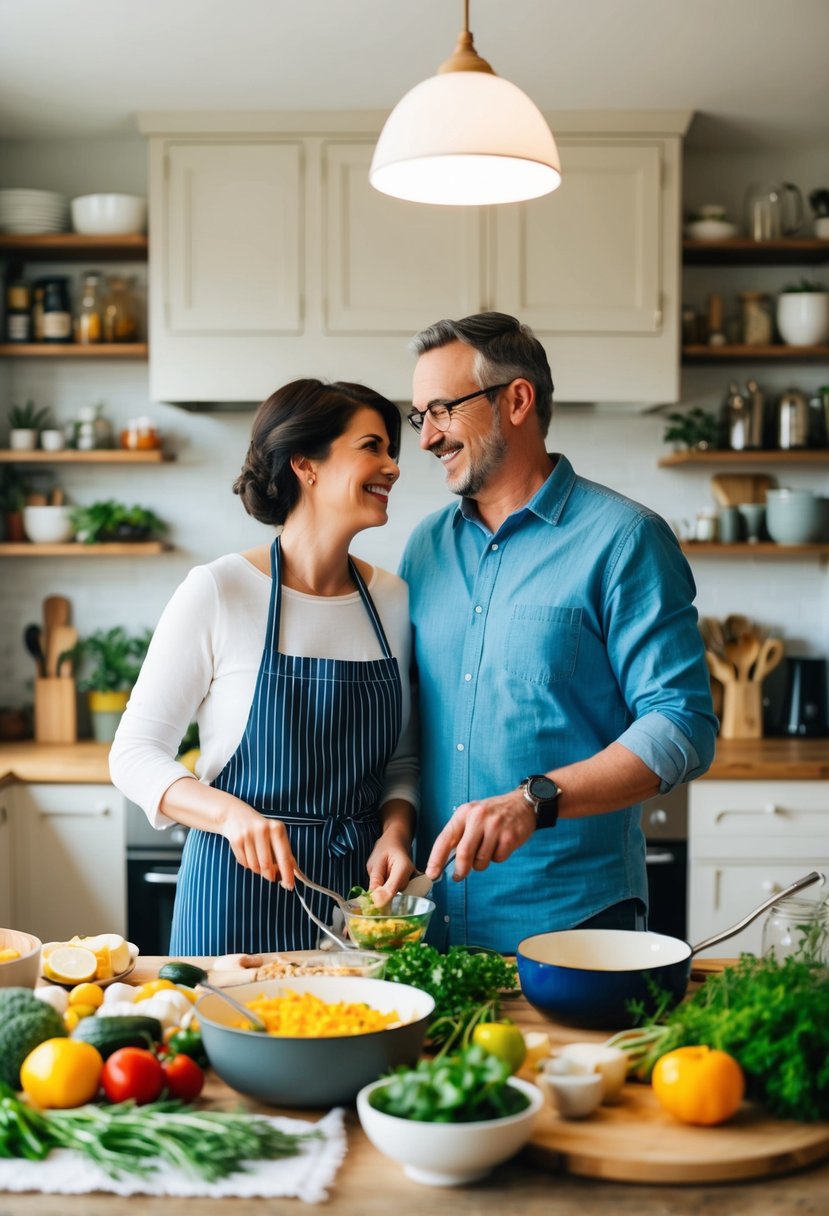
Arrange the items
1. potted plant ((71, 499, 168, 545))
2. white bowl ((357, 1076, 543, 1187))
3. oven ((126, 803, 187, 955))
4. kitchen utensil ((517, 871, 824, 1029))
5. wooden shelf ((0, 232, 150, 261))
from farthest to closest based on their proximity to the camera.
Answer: potted plant ((71, 499, 168, 545)) → wooden shelf ((0, 232, 150, 261)) → oven ((126, 803, 187, 955)) → kitchen utensil ((517, 871, 824, 1029)) → white bowl ((357, 1076, 543, 1187))

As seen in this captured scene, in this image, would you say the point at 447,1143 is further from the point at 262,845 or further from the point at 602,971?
the point at 262,845

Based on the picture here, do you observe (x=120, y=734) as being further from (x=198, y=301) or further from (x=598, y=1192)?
(x=198, y=301)

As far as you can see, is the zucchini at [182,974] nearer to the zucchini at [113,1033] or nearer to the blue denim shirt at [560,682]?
the zucchini at [113,1033]

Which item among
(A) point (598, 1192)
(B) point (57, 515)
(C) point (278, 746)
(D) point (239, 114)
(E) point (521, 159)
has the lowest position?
(A) point (598, 1192)

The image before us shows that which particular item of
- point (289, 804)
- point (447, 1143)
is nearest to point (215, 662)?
point (289, 804)

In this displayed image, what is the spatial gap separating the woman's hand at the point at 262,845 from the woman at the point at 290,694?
15 cm

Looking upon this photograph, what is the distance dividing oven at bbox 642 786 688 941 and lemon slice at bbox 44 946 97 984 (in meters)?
2.26

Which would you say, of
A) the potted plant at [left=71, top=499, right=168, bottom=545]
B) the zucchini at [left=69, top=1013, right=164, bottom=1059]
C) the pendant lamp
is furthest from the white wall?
the zucchini at [left=69, top=1013, right=164, bottom=1059]

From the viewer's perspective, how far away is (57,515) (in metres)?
4.15

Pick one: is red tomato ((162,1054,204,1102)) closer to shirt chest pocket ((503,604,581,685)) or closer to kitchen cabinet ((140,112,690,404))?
shirt chest pocket ((503,604,581,685))

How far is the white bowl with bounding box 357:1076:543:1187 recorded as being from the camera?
1.12 m

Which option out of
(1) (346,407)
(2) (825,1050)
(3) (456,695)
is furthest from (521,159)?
(2) (825,1050)

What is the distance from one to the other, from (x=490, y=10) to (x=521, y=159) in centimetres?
161

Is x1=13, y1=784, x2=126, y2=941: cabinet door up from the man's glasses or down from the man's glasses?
down
